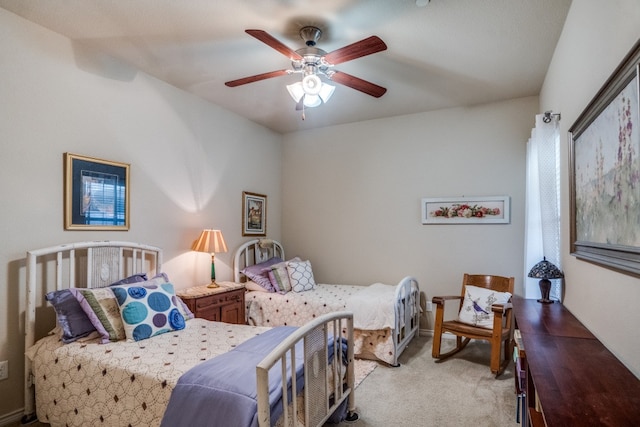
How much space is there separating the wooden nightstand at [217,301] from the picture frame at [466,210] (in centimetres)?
225

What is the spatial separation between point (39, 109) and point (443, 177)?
3.74 meters

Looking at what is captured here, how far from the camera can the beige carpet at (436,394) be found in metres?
2.35

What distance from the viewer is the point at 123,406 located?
1.84 metres

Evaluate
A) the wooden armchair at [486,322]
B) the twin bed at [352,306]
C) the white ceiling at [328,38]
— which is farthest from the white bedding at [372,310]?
the white ceiling at [328,38]

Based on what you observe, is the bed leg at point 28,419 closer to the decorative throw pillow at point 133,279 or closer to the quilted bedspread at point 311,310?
the decorative throw pillow at point 133,279

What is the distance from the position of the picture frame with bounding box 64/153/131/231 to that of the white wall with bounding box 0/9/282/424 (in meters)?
0.06

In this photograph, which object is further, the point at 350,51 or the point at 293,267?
the point at 293,267

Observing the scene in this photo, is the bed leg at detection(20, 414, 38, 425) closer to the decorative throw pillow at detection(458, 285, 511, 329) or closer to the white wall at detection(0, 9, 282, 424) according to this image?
the white wall at detection(0, 9, 282, 424)

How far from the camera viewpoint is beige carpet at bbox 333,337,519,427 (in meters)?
2.35

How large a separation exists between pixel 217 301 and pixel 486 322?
2.50 m

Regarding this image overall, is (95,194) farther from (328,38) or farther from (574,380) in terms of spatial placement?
(574,380)

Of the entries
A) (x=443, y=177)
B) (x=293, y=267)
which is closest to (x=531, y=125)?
(x=443, y=177)

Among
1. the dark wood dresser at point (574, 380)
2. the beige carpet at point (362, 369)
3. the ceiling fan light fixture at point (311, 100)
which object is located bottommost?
the beige carpet at point (362, 369)

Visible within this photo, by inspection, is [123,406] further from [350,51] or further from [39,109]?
[350,51]
